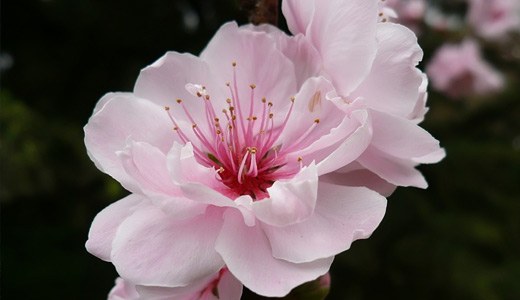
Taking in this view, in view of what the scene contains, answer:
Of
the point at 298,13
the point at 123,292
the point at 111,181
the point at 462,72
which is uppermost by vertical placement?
the point at 298,13

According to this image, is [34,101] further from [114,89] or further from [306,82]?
[306,82]

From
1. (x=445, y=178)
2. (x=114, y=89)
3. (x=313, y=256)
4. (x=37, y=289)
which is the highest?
(x=313, y=256)

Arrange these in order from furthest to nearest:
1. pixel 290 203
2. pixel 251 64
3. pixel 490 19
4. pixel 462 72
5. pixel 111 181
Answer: pixel 490 19 → pixel 462 72 → pixel 111 181 → pixel 251 64 → pixel 290 203

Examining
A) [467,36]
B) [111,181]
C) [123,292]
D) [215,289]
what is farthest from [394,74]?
[467,36]

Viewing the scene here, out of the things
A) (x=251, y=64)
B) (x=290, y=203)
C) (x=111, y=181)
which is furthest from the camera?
(x=111, y=181)

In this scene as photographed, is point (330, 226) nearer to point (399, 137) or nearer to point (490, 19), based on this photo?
point (399, 137)

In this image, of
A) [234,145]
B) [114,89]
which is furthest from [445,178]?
[234,145]

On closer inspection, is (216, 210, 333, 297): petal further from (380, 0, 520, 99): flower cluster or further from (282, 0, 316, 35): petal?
(380, 0, 520, 99): flower cluster
